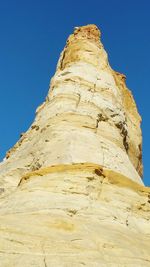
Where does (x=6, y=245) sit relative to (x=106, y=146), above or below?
below

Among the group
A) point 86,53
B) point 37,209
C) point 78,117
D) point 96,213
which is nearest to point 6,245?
point 37,209

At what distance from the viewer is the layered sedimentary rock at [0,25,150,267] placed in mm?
6941

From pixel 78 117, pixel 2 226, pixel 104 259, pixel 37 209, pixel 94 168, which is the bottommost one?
pixel 104 259

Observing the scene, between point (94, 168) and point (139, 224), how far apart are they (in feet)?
6.50

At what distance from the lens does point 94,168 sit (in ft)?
38.4

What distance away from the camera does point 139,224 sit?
10891mm

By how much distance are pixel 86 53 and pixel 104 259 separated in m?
17.6

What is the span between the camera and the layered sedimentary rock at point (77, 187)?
22.8ft

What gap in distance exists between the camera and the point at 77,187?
35.5 ft

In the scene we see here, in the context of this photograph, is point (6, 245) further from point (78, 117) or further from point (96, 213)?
point (78, 117)

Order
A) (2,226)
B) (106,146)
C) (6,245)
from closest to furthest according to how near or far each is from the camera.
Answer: (6,245) < (2,226) < (106,146)

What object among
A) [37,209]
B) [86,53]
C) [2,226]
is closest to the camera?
[2,226]

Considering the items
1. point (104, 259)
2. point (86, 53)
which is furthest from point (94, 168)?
point (86, 53)

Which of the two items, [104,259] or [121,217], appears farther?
[121,217]
